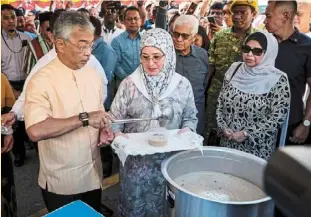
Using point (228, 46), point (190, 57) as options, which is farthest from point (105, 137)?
point (228, 46)

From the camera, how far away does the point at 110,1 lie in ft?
13.5

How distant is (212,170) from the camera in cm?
147

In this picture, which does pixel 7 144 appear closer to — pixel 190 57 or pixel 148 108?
pixel 148 108

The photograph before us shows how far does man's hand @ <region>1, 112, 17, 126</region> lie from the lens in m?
1.65

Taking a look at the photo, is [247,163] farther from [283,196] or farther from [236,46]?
[236,46]

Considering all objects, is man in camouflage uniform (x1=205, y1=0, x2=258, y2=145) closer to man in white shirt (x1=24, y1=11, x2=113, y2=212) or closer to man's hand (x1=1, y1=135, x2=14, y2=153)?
man in white shirt (x1=24, y1=11, x2=113, y2=212)

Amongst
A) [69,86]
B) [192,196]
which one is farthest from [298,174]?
[69,86]

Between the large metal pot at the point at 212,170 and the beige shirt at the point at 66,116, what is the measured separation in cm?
46

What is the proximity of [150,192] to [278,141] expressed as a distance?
92cm

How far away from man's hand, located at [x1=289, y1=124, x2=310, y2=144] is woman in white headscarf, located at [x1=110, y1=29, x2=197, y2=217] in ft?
3.07

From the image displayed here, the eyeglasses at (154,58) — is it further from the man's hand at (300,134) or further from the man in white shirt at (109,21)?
the man in white shirt at (109,21)

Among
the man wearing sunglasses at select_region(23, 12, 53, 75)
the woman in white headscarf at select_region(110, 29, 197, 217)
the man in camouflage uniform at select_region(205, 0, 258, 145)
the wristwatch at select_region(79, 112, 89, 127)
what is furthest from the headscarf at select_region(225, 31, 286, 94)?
the man wearing sunglasses at select_region(23, 12, 53, 75)

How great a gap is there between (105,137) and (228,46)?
1578 millimetres

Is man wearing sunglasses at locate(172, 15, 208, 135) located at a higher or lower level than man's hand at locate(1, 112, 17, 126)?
higher
